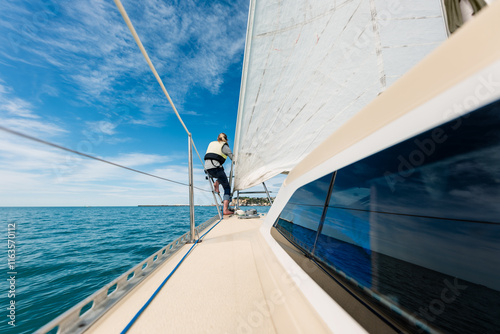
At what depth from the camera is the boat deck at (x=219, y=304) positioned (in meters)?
0.75

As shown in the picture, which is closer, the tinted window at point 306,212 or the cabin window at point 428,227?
the cabin window at point 428,227

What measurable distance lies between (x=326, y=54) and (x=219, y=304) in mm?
2494

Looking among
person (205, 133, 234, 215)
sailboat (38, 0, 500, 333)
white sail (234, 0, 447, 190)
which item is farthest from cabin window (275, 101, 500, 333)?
person (205, 133, 234, 215)

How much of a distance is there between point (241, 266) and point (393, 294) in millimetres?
1205

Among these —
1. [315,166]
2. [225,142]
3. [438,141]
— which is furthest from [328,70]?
[225,142]

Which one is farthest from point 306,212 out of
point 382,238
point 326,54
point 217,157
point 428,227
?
point 217,157

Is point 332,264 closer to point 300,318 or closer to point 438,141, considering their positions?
point 300,318

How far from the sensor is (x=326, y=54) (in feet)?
6.91

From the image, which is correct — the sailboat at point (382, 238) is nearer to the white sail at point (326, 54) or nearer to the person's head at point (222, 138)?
the white sail at point (326, 54)

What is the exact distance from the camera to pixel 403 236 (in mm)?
722

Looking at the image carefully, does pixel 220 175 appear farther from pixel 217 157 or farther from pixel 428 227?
pixel 428 227

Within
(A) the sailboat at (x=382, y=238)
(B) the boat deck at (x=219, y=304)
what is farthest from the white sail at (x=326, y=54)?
(B) the boat deck at (x=219, y=304)

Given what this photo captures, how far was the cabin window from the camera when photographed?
0.49 metres

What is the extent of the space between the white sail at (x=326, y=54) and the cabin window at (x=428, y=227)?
159 centimetres
